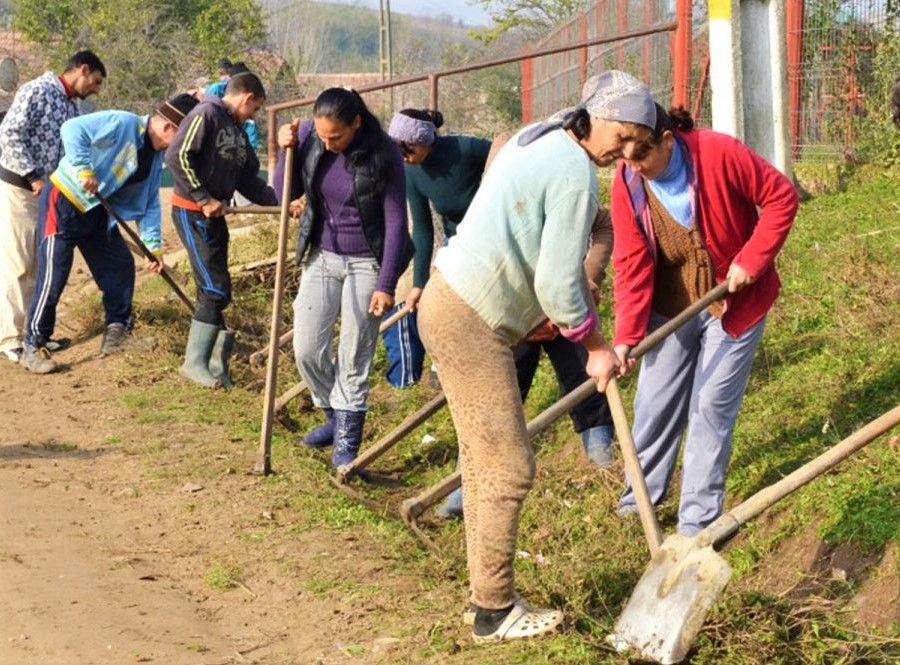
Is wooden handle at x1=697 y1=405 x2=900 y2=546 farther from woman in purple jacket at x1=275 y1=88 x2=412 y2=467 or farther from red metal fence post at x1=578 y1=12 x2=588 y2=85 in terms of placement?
red metal fence post at x1=578 y1=12 x2=588 y2=85

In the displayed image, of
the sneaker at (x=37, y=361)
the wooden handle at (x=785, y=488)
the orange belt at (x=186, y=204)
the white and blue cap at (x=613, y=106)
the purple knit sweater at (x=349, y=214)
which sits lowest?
the sneaker at (x=37, y=361)

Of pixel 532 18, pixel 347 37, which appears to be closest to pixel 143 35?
pixel 532 18

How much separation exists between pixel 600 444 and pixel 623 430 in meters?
1.91

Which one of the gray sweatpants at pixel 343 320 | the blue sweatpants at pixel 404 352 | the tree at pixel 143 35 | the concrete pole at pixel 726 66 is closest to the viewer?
the gray sweatpants at pixel 343 320

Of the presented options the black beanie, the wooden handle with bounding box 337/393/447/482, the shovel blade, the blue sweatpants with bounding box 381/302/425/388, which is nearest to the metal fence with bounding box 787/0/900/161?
the blue sweatpants with bounding box 381/302/425/388

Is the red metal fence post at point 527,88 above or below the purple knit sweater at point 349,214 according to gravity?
below

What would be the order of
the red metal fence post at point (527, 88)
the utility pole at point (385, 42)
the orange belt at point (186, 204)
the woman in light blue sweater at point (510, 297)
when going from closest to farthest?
1. the woman in light blue sweater at point (510, 297)
2. the orange belt at point (186, 204)
3. the red metal fence post at point (527, 88)
4. the utility pole at point (385, 42)

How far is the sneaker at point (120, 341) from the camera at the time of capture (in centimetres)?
1003

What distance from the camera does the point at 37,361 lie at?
977 cm

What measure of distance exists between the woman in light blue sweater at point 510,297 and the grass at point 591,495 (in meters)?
0.33

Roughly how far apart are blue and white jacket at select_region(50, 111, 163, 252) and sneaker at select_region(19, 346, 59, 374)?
103 centimetres

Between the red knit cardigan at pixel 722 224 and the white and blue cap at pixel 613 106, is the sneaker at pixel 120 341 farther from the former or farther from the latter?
the white and blue cap at pixel 613 106

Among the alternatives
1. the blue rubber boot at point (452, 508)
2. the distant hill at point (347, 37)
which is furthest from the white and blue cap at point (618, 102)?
the distant hill at point (347, 37)

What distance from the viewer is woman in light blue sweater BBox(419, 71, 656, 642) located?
14.2ft
